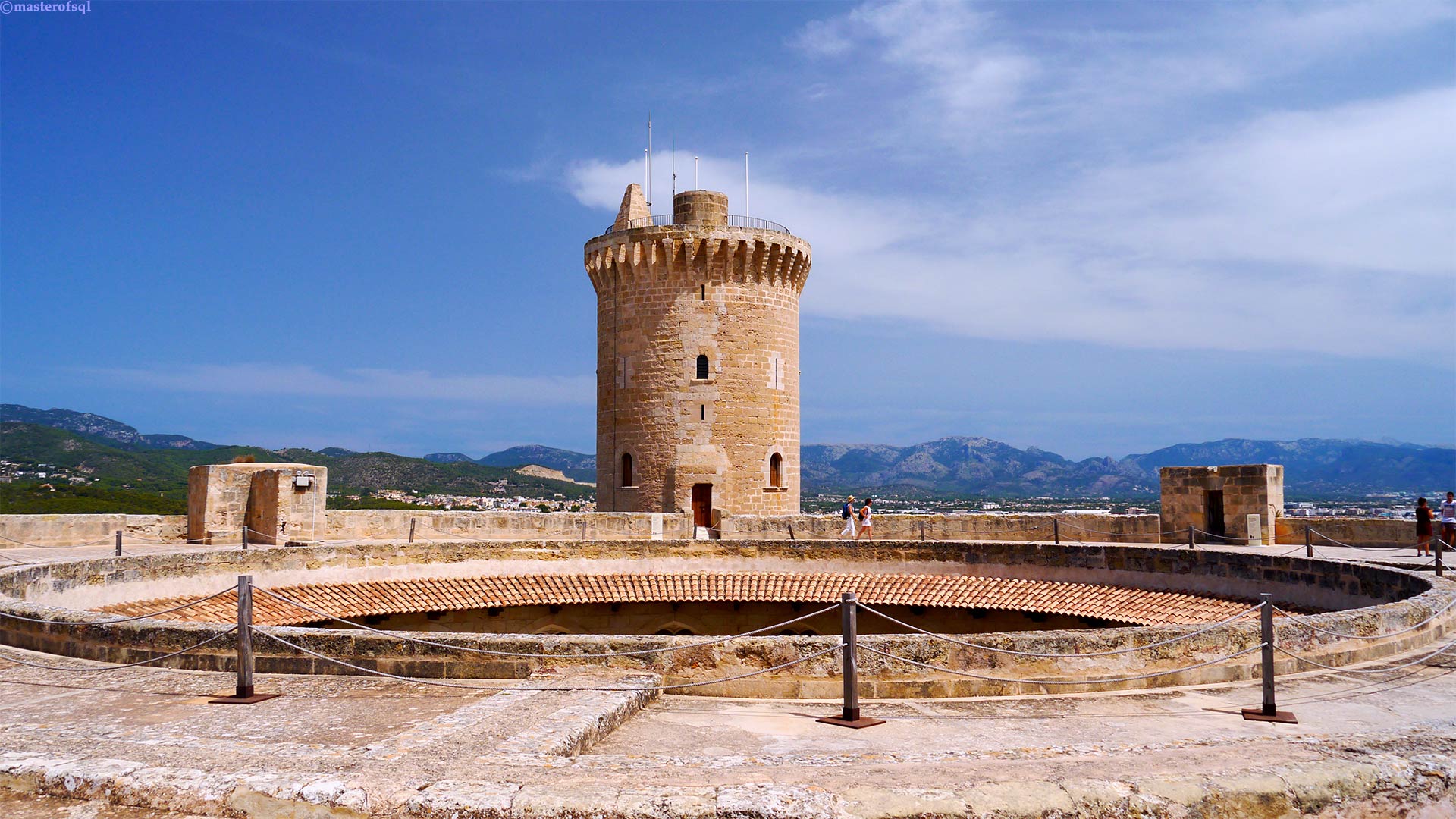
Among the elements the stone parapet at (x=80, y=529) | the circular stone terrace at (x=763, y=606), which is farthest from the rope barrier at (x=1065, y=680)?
the stone parapet at (x=80, y=529)

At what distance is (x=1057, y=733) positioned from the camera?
637 centimetres

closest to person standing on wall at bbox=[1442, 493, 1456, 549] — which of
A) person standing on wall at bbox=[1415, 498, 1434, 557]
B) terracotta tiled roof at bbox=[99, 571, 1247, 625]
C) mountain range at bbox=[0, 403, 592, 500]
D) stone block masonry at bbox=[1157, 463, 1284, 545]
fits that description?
person standing on wall at bbox=[1415, 498, 1434, 557]

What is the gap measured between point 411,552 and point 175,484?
71.4m

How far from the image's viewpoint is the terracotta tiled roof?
1488 centimetres

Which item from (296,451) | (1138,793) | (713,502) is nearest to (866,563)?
(713,502)

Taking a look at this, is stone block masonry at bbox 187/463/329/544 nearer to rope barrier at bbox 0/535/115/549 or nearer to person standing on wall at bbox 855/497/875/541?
rope barrier at bbox 0/535/115/549

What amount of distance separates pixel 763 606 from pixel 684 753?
512 inches

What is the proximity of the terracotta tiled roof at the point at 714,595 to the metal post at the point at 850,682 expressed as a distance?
9823mm

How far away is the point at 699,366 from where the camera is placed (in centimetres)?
2769

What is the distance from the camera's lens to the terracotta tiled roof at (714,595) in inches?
586

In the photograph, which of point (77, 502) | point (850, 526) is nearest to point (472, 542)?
point (850, 526)

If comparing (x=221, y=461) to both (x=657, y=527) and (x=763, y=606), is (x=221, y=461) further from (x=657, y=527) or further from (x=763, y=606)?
(x=763, y=606)

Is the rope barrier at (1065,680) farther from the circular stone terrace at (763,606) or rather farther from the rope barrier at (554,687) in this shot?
the rope barrier at (554,687)

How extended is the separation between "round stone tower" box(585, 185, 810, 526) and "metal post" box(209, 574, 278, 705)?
20.1 meters
